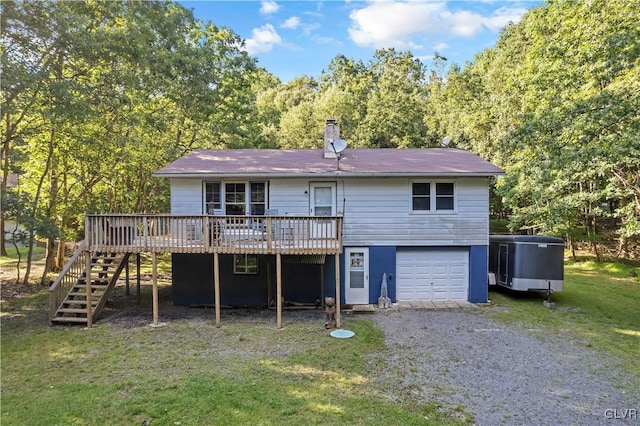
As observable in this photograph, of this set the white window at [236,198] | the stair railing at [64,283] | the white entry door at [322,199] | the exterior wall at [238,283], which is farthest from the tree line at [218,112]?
the white entry door at [322,199]

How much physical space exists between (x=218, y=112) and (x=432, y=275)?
47.9 feet

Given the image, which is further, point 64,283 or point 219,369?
point 64,283

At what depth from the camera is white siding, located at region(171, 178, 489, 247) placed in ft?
38.8

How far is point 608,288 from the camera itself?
48.3ft

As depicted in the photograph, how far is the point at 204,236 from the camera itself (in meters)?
9.81

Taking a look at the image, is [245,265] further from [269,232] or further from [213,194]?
[269,232]

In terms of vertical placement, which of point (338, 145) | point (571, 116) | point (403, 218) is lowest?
point (403, 218)

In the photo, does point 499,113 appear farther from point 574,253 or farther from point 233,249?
point 233,249

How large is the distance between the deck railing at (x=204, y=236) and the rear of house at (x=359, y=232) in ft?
5.58

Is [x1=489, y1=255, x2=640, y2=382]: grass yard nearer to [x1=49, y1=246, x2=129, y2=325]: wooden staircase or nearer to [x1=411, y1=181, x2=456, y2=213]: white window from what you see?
[x1=411, y1=181, x2=456, y2=213]: white window

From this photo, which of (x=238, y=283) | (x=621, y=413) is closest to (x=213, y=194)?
(x=238, y=283)

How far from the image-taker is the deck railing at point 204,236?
9.80m

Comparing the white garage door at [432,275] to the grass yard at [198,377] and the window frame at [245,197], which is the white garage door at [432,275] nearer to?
the grass yard at [198,377]

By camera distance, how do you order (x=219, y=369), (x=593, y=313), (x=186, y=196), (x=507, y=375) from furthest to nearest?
(x=186, y=196), (x=593, y=313), (x=219, y=369), (x=507, y=375)
